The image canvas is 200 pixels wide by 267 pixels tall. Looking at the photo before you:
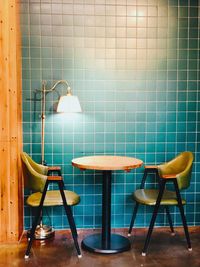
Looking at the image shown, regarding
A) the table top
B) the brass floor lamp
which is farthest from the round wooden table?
the brass floor lamp

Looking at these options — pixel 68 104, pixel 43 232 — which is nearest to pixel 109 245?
pixel 43 232

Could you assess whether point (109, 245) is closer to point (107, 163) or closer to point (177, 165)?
point (107, 163)

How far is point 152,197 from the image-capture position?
376 cm

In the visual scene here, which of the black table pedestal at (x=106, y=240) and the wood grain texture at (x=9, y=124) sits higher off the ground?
the wood grain texture at (x=9, y=124)

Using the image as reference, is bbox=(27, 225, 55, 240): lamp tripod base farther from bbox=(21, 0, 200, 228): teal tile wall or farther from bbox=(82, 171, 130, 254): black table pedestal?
bbox=(82, 171, 130, 254): black table pedestal

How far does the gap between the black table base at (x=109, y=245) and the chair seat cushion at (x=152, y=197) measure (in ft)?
1.52

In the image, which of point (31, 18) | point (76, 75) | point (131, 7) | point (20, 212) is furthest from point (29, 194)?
point (131, 7)

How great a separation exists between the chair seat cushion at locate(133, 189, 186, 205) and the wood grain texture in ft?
4.18

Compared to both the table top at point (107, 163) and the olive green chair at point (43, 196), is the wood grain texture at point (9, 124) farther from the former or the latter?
the table top at point (107, 163)

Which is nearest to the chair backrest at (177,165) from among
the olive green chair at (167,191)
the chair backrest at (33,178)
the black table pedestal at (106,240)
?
the olive green chair at (167,191)

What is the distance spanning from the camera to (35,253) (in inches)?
143

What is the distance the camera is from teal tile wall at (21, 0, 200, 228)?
4.16 metres

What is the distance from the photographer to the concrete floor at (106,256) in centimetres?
341

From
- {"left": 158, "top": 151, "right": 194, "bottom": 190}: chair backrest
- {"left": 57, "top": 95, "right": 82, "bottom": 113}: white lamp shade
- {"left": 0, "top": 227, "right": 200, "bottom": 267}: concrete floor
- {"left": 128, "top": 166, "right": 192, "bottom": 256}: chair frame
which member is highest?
{"left": 57, "top": 95, "right": 82, "bottom": 113}: white lamp shade
